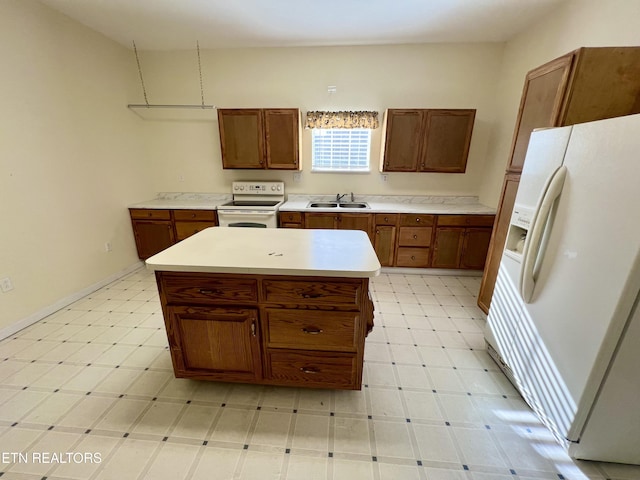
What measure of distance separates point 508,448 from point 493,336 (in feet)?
2.29

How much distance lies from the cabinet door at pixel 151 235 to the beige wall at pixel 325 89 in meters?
0.88

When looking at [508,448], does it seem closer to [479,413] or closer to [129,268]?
[479,413]

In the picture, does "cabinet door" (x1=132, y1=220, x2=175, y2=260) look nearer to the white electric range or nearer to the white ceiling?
the white electric range

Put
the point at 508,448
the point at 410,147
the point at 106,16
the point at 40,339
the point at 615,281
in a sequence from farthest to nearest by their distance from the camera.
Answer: the point at 410,147 → the point at 106,16 → the point at 40,339 → the point at 508,448 → the point at 615,281

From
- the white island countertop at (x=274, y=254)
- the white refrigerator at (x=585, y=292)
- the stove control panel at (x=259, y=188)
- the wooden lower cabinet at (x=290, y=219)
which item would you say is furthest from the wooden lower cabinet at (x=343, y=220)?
the white refrigerator at (x=585, y=292)

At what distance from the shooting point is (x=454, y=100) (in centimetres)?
329

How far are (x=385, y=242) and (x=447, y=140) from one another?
143 cm

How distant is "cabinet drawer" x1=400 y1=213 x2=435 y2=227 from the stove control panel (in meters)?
1.69

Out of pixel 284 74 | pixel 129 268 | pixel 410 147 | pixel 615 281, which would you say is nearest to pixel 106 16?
pixel 284 74

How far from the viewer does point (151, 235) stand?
3469mm

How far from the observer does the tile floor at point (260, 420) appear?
127 cm

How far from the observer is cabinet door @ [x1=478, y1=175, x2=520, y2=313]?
2.11 meters

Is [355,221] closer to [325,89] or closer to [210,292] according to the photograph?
[325,89]

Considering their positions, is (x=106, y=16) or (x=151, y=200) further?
(x=151, y=200)
